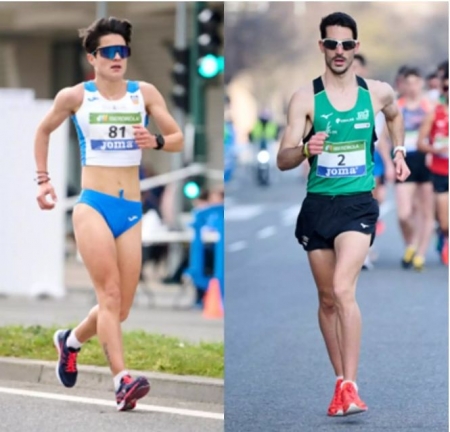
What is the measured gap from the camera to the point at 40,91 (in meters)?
35.4

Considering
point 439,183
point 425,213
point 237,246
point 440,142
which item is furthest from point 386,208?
point 440,142

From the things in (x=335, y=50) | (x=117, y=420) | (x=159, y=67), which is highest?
(x=159, y=67)

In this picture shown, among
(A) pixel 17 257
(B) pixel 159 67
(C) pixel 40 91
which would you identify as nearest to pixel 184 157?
(B) pixel 159 67

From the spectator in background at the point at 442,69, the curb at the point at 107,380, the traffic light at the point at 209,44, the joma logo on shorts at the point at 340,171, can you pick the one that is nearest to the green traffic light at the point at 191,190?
the traffic light at the point at 209,44

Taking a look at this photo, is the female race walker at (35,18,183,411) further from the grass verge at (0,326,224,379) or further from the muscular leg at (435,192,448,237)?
the muscular leg at (435,192,448,237)

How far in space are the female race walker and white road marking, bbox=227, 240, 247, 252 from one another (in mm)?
12821

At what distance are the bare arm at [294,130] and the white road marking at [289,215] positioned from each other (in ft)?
56.9

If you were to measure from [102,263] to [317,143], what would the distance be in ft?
3.48

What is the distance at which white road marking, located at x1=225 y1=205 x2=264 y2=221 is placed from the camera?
87.4ft

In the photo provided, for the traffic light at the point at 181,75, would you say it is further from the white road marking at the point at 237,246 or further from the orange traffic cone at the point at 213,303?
the orange traffic cone at the point at 213,303

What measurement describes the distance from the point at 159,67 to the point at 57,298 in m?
14.0

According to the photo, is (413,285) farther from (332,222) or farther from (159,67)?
(159,67)

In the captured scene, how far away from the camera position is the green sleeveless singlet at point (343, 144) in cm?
700

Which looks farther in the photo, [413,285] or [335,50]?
[413,285]
